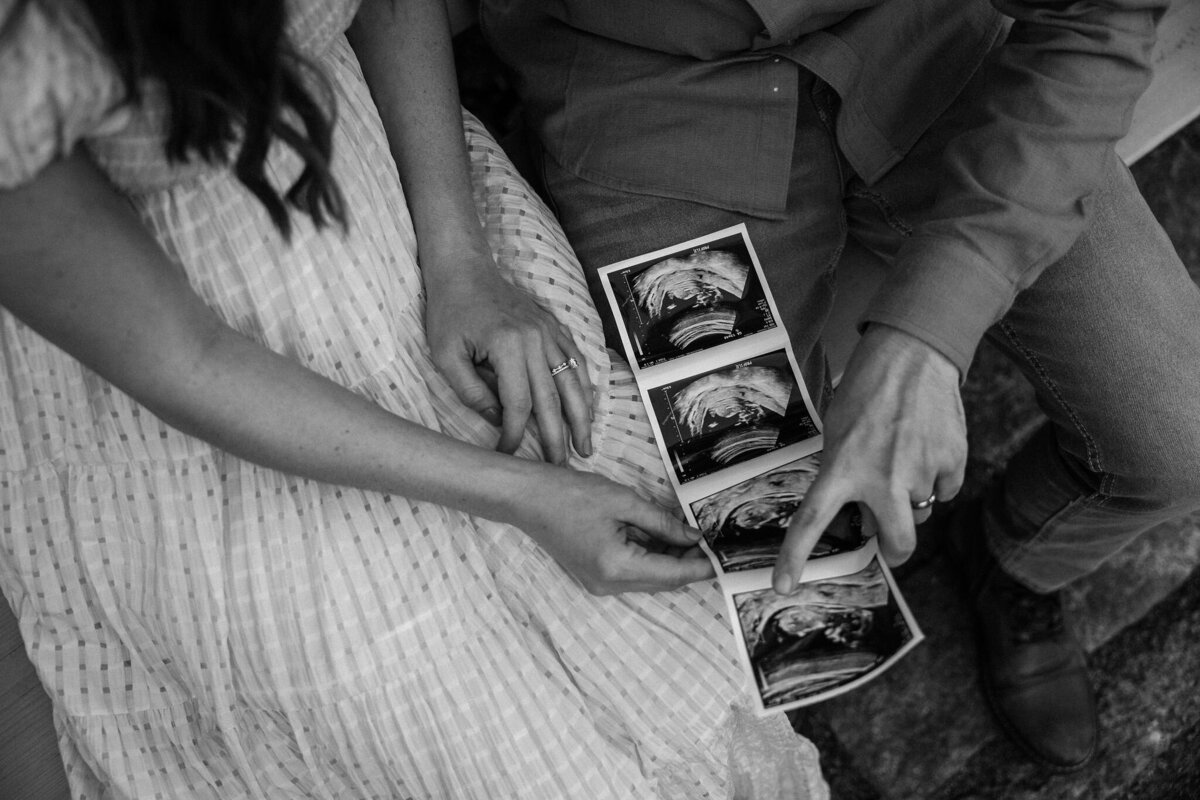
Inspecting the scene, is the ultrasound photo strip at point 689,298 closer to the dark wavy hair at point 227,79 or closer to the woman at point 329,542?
the woman at point 329,542

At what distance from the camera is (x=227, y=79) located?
0.77 m

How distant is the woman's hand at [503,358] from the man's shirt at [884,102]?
0.30m

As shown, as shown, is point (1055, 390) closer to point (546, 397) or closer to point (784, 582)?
point (784, 582)

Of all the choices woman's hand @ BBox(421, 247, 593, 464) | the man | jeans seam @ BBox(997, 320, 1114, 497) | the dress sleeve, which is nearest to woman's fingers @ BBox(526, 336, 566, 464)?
woman's hand @ BBox(421, 247, 593, 464)

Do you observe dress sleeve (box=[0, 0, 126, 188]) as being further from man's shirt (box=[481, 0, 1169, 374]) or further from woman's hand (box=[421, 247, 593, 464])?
man's shirt (box=[481, 0, 1169, 374])

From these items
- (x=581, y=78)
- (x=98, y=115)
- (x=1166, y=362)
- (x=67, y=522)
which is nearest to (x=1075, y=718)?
(x=1166, y=362)

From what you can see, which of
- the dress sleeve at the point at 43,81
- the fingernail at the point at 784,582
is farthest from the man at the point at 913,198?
the dress sleeve at the point at 43,81

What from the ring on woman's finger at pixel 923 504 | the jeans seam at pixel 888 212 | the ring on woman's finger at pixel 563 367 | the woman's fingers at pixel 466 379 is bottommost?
the ring on woman's finger at pixel 923 504

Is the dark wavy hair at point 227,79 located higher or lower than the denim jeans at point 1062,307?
higher

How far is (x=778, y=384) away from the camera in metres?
1.19

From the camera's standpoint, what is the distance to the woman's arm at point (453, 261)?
1.10 metres

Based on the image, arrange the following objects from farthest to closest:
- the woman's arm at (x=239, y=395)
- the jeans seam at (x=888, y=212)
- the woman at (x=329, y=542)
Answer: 1. the jeans seam at (x=888, y=212)
2. the woman at (x=329, y=542)
3. the woman's arm at (x=239, y=395)

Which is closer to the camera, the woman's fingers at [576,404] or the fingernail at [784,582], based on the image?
the fingernail at [784,582]

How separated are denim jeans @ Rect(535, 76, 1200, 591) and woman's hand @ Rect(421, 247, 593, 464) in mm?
189
